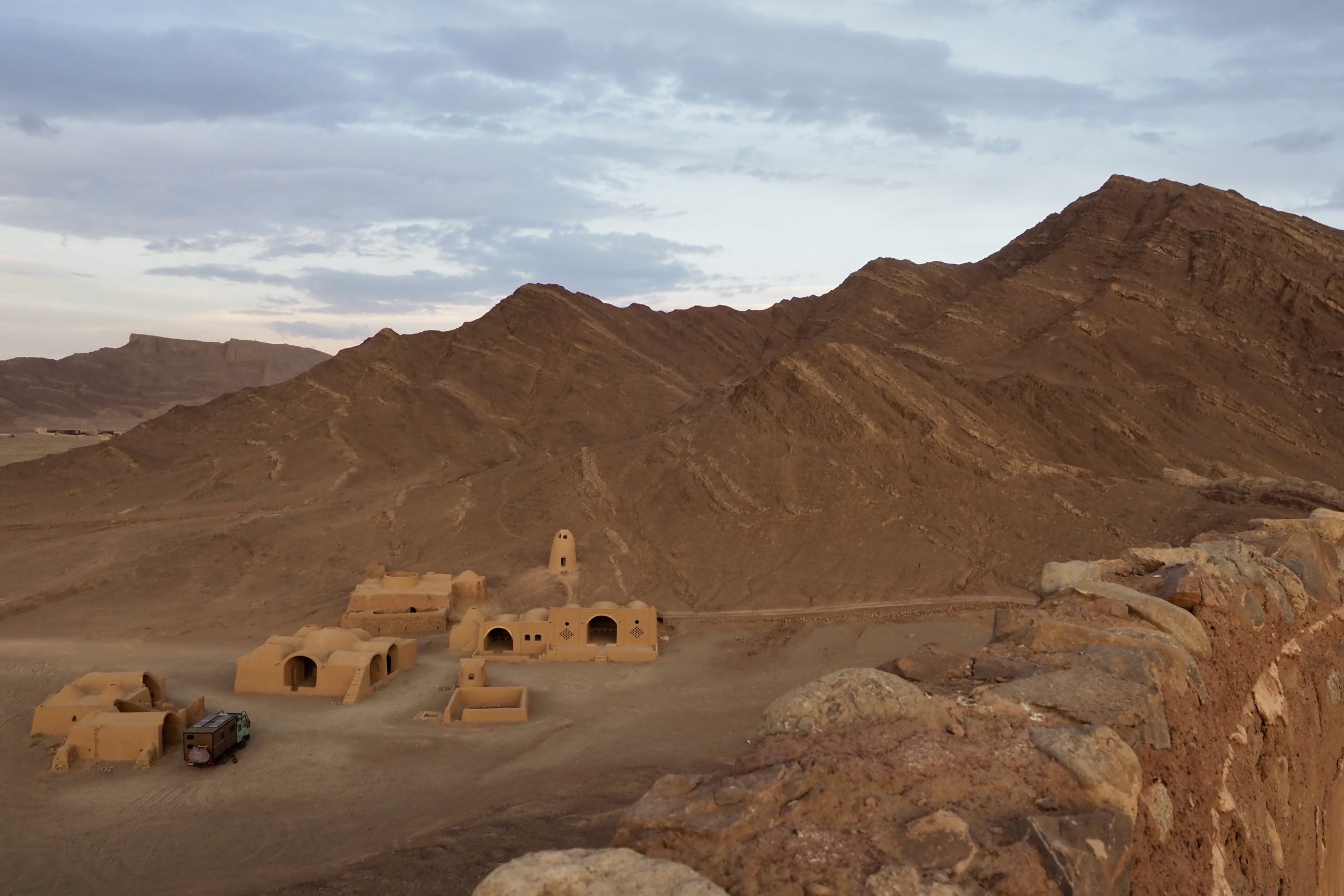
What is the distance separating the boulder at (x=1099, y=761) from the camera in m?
4.54

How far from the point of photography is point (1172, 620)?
22.0 feet

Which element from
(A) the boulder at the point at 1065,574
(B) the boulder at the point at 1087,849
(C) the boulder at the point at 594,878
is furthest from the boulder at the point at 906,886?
(A) the boulder at the point at 1065,574

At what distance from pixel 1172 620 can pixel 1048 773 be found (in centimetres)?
274

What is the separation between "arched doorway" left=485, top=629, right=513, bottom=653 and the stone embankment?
61.5 feet

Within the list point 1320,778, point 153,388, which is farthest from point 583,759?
point 153,388

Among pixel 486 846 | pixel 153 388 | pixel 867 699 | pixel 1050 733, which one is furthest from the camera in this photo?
pixel 153 388

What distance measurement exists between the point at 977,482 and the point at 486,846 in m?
23.0

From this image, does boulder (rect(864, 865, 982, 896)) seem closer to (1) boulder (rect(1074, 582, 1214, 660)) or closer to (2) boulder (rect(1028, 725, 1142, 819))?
(2) boulder (rect(1028, 725, 1142, 819))

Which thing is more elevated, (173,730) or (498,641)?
(498,641)

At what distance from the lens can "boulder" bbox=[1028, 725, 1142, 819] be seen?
14.9 ft

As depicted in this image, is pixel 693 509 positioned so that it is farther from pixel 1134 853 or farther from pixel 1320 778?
pixel 1134 853

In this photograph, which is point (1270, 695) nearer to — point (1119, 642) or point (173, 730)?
point (1119, 642)

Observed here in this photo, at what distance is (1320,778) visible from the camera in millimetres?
8008

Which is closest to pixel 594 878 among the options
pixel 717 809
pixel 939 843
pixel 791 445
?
pixel 717 809
